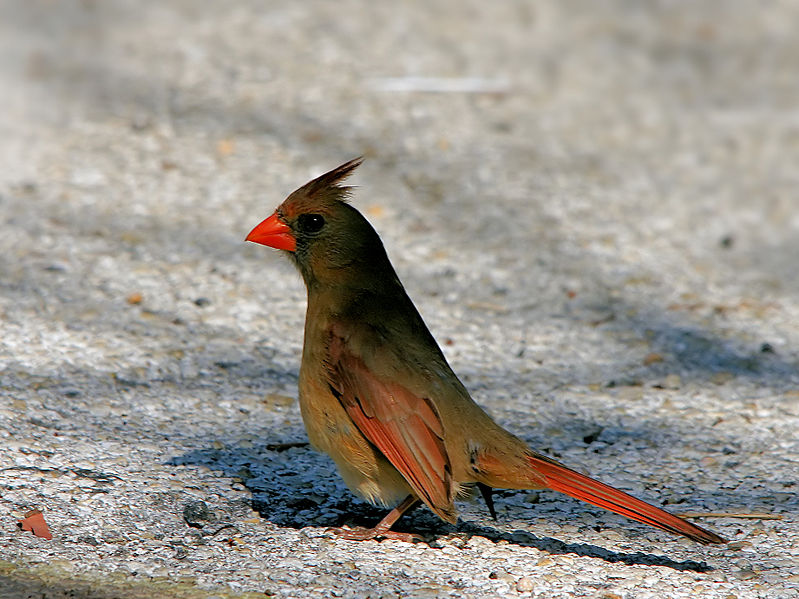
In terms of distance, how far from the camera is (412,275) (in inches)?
202

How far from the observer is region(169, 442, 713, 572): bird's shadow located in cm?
313

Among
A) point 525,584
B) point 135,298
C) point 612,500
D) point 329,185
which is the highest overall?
point 329,185

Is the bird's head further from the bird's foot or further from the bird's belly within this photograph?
the bird's foot

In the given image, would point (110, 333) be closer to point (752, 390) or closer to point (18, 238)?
point (18, 238)

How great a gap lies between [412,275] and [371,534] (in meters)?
2.11

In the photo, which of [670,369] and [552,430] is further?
[670,369]

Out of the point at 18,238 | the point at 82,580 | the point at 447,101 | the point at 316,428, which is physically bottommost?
the point at 82,580

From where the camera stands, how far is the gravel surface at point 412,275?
3.11m

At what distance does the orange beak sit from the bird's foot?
89cm

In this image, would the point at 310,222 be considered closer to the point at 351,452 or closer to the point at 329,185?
the point at 329,185

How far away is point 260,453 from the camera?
3654 mm

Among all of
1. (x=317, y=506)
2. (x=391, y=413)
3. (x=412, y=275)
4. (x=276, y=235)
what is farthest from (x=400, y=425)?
(x=412, y=275)

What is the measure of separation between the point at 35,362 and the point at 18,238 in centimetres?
116

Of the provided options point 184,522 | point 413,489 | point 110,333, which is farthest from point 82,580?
point 110,333
